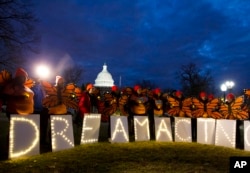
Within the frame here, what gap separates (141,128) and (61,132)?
152 inches

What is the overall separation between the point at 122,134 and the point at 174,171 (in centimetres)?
465

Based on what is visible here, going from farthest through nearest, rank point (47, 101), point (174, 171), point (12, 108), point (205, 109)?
1. point (205, 109)
2. point (47, 101)
3. point (12, 108)
4. point (174, 171)

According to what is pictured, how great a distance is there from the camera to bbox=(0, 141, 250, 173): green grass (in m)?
8.80

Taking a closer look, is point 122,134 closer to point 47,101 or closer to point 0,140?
point 47,101

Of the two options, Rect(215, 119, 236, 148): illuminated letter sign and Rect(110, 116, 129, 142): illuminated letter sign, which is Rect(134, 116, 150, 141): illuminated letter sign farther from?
Rect(215, 119, 236, 148): illuminated letter sign

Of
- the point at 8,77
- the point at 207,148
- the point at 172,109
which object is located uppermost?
the point at 8,77

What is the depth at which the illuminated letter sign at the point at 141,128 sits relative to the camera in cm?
1379

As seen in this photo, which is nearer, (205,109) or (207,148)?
(207,148)

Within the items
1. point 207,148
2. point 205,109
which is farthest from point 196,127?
point 207,148

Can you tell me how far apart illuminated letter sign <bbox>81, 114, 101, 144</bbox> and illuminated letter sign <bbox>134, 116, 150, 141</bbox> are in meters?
1.69

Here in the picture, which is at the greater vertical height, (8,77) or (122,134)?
(8,77)

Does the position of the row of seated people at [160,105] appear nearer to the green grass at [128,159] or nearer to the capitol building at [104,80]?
the green grass at [128,159]

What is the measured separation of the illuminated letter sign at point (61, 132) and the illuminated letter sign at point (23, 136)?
63cm

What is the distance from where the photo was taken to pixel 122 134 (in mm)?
13273
